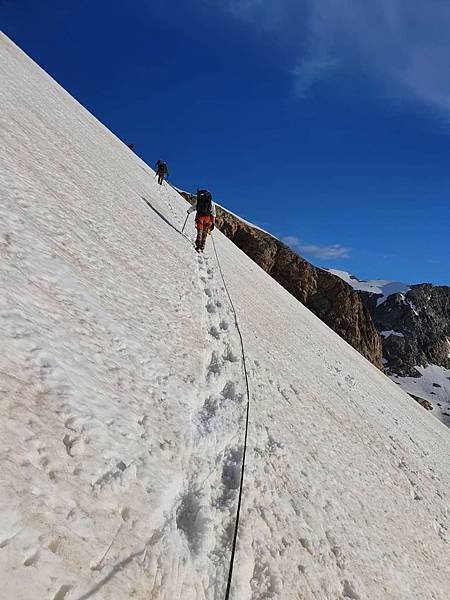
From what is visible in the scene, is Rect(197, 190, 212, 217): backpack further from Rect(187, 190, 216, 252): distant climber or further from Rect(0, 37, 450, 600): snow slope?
Rect(0, 37, 450, 600): snow slope

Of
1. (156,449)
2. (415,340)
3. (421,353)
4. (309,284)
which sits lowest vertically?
(421,353)

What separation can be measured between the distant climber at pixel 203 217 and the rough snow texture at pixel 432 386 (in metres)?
161

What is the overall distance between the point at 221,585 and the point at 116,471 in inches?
51.5

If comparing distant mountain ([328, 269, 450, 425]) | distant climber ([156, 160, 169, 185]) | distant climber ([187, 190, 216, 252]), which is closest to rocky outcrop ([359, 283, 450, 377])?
distant mountain ([328, 269, 450, 425])

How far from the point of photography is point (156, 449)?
4.27m

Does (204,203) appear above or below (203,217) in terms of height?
above

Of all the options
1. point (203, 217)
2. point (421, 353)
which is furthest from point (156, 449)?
point (421, 353)

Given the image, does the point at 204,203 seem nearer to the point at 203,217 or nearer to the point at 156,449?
the point at 203,217

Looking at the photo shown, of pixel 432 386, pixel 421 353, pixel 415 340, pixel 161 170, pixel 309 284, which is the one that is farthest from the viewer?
pixel 415 340

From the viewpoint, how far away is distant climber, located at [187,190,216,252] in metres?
15.8

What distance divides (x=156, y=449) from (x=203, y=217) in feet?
40.5

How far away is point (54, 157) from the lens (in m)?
11.1

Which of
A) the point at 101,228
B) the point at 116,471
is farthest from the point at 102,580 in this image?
the point at 101,228

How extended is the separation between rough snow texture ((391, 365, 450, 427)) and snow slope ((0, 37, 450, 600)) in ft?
545
